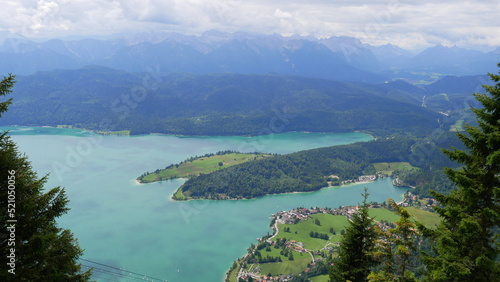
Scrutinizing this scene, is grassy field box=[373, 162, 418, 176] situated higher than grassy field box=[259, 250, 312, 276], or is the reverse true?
grassy field box=[373, 162, 418, 176]

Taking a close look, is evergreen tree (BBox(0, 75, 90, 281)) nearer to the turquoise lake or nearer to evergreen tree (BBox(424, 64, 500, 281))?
evergreen tree (BBox(424, 64, 500, 281))

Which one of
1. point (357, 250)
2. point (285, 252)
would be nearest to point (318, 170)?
point (285, 252)

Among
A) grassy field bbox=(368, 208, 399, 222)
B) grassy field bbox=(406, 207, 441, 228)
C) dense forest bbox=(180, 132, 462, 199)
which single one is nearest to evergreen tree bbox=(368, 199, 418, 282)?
grassy field bbox=(406, 207, 441, 228)

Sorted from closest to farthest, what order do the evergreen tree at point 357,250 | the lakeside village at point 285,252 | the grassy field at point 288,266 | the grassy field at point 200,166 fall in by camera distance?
the evergreen tree at point 357,250, the lakeside village at point 285,252, the grassy field at point 288,266, the grassy field at point 200,166

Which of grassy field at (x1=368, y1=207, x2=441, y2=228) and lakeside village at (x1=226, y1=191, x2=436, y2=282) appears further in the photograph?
grassy field at (x1=368, y1=207, x2=441, y2=228)

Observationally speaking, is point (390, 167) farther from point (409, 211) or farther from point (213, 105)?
point (213, 105)

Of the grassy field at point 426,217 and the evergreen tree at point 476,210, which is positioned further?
the grassy field at point 426,217

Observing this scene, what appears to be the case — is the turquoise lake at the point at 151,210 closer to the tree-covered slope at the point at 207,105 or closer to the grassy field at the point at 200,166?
the grassy field at the point at 200,166

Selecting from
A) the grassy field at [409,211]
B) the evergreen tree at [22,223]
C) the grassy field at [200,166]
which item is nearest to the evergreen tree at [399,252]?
the evergreen tree at [22,223]
